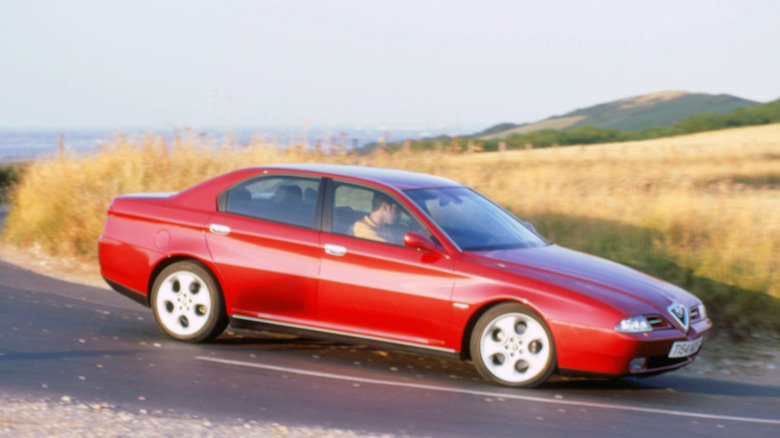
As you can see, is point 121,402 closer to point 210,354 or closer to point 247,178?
point 210,354

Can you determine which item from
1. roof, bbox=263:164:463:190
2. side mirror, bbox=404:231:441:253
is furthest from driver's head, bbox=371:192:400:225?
side mirror, bbox=404:231:441:253

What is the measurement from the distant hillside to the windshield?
6965 cm

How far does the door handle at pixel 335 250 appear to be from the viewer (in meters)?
6.84

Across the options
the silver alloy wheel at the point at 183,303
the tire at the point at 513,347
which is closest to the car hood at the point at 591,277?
the tire at the point at 513,347

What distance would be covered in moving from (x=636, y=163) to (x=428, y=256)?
57.5 feet

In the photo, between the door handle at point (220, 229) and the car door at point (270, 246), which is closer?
the car door at point (270, 246)

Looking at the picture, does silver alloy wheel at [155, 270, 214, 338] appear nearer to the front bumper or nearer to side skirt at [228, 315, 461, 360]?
side skirt at [228, 315, 461, 360]

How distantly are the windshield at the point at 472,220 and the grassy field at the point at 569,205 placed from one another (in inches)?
119

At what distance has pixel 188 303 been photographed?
24.3 feet

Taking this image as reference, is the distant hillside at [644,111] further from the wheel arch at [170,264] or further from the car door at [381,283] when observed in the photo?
the car door at [381,283]

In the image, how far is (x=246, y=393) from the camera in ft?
19.6

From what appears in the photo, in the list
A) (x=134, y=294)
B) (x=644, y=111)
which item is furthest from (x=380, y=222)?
(x=644, y=111)

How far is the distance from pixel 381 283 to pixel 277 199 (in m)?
1.26

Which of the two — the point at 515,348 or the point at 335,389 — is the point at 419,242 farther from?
the point at 335,389
